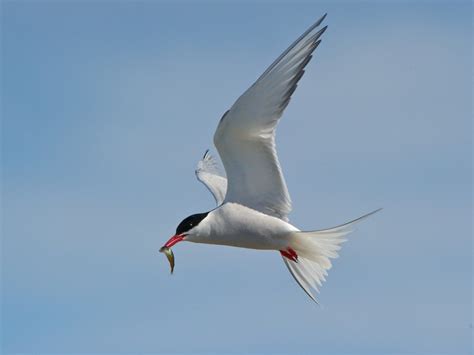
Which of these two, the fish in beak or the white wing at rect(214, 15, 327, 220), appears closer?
the white wing at rect(214, 15, 327, 220)

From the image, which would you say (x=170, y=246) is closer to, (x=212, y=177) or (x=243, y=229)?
(x=243, y=229)

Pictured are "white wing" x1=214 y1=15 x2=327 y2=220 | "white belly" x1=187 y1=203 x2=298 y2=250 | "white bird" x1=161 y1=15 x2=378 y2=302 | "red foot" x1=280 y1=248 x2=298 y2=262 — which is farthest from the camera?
"red foot" x1=280 y1=248 x2=298 y2=262

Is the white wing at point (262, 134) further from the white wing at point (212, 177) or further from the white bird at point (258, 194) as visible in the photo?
the white wing at point (212, 177)

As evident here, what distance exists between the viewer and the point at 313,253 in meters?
9.49

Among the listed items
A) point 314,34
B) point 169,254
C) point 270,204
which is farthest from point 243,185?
point 314,34

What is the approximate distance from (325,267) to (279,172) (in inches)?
43.0

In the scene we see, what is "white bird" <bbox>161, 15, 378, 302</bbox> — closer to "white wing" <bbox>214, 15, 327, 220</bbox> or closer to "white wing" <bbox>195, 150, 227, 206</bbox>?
"white wing" <bbox>214, 15, 327, 220</bbox>

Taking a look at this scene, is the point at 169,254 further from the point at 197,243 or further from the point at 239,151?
→ the point at 239,151

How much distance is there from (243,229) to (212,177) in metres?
2.57

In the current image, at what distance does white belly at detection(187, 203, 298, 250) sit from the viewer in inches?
361

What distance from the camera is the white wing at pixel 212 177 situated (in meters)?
11.2

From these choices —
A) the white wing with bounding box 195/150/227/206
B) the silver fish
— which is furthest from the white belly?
the white wing with bounding box 195/150/227/206

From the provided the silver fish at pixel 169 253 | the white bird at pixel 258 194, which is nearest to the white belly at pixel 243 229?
the white bird at pixel 258 194

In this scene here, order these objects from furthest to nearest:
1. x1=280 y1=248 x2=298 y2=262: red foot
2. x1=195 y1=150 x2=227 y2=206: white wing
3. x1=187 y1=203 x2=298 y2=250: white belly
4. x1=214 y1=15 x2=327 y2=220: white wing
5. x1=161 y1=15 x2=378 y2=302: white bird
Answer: x1=195 y1=150 x2=227 y2=206: white wing < x1=280 y1=248 x2=298 y2=262: red foot < x1=187 y1=203 x2=298 y2=250: white belly < x1=161 y1=15 x2=378 y2=302: white bird < x1=214 y1=15 x2=327 y2=220: white wing
